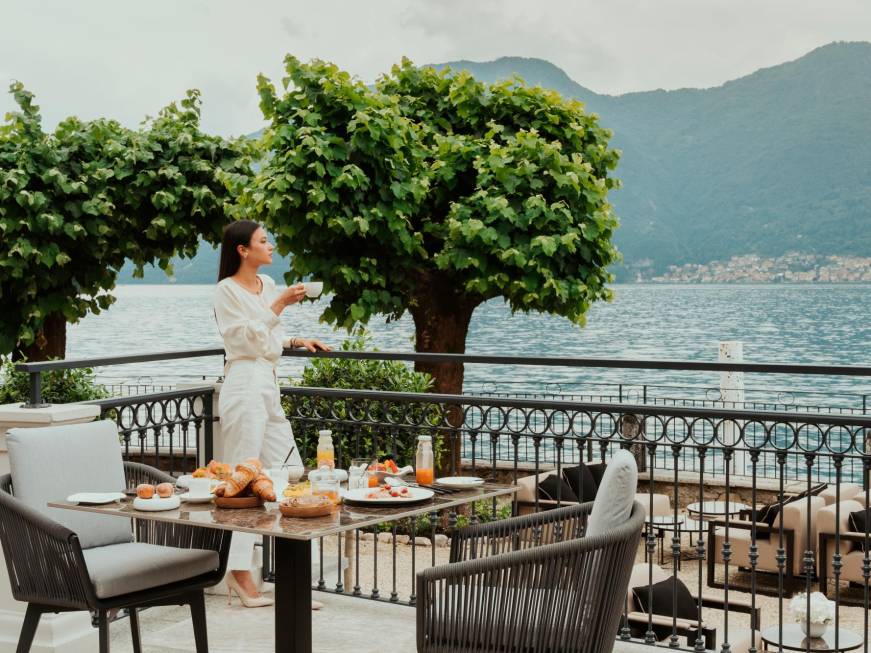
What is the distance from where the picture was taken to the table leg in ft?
11.6

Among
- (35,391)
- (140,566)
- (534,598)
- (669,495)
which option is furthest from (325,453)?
(669,495)

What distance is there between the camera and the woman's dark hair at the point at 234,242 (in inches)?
194

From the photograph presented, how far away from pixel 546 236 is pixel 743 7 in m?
107

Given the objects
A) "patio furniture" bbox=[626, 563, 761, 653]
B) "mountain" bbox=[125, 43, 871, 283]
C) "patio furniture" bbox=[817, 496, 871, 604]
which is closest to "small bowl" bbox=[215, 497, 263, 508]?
"patio furniture" bbox=[626, 563, 761, 653]

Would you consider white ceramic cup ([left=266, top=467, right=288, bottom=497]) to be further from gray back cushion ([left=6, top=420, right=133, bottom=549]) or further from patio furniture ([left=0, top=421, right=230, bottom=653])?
gray back cushion ([left=6, top=420, right=133, bottom=549])

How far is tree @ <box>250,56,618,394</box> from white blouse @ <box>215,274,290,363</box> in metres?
5.50

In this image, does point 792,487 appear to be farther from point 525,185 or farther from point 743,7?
point 743,7

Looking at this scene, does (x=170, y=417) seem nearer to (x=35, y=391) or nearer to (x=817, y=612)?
(x=35, y=391)

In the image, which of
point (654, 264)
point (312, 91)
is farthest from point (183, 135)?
point (654, 264)

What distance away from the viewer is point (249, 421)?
4.95 m

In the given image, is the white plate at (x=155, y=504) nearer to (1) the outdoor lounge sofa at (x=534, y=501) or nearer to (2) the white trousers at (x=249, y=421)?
(2) the white trousers at (x=249, y=421)

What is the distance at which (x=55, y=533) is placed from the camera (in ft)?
11.2

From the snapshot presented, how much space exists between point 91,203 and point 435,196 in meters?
3.86

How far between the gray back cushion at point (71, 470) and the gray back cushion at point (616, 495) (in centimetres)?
192
